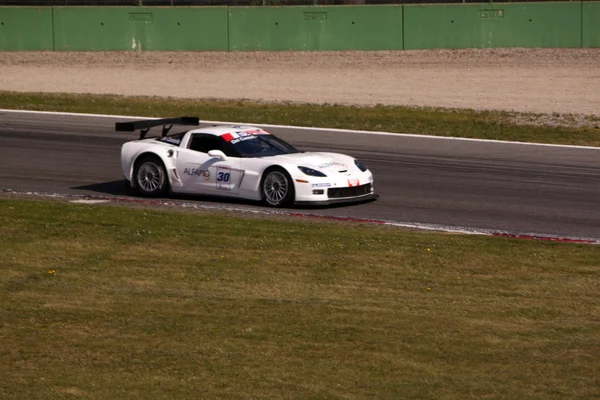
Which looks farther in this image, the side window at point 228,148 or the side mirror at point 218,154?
the side window at point 228,148

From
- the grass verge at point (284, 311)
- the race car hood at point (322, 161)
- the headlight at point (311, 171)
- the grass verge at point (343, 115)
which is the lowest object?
the grass verge at point (284, 311)

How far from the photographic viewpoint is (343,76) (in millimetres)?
33969

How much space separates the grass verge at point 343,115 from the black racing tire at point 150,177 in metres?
8.53

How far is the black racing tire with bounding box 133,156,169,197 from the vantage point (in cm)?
1631

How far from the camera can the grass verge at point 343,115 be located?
918 inches

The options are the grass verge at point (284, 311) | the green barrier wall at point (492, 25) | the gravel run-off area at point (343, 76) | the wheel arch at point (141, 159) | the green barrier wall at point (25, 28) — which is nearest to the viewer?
the grass verge at point (284, 311)

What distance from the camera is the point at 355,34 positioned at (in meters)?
37.7

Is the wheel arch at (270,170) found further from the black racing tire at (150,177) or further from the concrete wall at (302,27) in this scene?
the concrete wall at (302,27)

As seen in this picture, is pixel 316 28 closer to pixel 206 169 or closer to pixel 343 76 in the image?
pixel 343 76

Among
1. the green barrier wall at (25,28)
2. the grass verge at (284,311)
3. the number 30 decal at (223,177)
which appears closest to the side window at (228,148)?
the number 30 decal at (223,177)

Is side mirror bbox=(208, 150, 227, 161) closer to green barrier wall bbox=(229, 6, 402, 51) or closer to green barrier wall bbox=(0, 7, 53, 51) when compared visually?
green barrier wall bbox=(229, 6, 402, 51)

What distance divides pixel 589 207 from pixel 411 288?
600 cm

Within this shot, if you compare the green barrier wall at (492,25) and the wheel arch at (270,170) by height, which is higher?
the green barrier wall at (492,25)

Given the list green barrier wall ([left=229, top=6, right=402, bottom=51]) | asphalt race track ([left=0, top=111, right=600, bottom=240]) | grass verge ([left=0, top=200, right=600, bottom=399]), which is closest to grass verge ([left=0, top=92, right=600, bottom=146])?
asphalt race track ([left=0, top=111, right=600, bottom=240])
